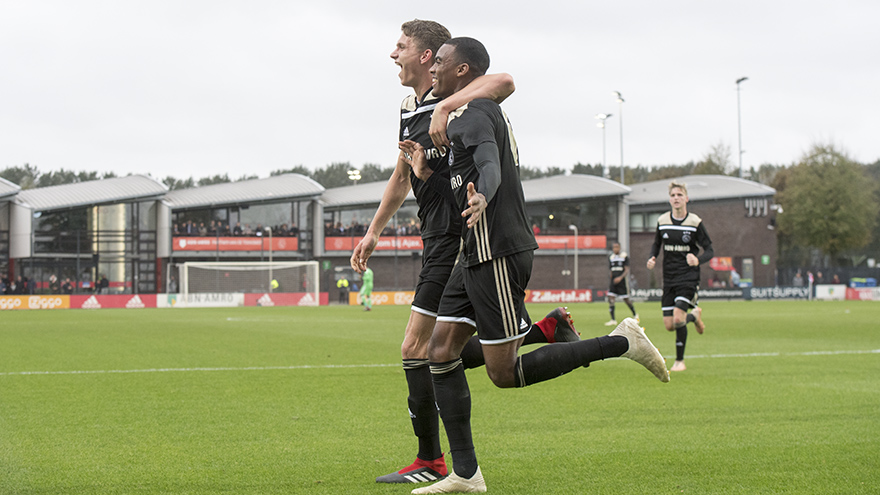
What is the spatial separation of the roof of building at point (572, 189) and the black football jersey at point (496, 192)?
5439 cm

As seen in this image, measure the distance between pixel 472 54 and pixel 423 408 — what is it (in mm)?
1854

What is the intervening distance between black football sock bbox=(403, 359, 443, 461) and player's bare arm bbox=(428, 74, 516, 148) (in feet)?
4.01

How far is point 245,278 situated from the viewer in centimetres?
4478

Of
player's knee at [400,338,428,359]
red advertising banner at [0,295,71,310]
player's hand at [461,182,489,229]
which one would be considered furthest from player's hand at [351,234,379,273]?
red advertising banner at [0,295,71,310]

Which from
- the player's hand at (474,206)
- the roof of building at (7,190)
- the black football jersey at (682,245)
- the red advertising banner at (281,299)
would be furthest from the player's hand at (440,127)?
the roof of building at (7,190)

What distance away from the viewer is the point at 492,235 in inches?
154

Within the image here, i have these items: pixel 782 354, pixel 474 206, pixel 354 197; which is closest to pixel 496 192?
pixel 474 206

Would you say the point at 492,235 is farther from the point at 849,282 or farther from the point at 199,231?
the point at 849,282

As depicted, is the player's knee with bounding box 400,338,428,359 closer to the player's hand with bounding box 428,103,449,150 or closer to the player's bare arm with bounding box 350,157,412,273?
the player's bare arm with bounding box 350,157,412,273

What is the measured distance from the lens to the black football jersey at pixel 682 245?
10562 millimetres

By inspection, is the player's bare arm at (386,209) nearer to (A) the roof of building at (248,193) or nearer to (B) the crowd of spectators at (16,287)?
(B) the crowd of spectators at (16,287)

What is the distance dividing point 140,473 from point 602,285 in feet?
181

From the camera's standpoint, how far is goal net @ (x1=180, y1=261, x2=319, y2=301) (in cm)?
4357

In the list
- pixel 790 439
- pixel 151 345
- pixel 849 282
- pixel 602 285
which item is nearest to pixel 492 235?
pixel 790 439
